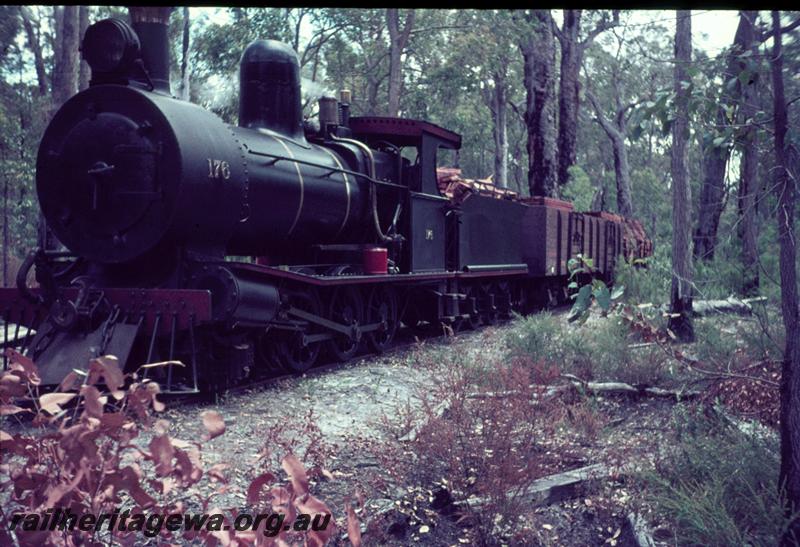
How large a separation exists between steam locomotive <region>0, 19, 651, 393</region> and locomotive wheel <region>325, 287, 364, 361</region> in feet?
0.09

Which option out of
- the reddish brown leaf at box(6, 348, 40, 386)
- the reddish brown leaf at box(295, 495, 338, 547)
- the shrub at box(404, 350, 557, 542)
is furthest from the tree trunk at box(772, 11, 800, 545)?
the reddish brown leaf at box(6, 348, 40, 386)

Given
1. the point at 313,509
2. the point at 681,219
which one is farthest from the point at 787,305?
the point at 681,219

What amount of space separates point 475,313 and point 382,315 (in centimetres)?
278

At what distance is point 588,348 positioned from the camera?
280 inches

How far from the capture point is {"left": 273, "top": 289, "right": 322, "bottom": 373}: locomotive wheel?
7664 millimetres

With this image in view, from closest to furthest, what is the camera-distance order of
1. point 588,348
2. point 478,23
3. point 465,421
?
point 465,421
point 588,348
point 478,23

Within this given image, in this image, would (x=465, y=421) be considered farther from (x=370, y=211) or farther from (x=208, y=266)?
(x=370, y=211)

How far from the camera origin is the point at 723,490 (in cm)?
306

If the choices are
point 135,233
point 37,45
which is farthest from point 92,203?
point 37,45

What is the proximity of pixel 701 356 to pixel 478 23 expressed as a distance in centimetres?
1917

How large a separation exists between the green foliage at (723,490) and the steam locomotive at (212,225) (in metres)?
3.55

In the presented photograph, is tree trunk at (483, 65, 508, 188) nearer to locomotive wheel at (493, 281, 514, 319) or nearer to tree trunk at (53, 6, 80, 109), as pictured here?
locomotive wheel at (493, 281, 514, 319)

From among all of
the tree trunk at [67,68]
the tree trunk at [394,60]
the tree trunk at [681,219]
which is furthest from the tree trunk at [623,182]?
the tree trunk at [67,68]

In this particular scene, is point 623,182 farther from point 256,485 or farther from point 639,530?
point 256,485
